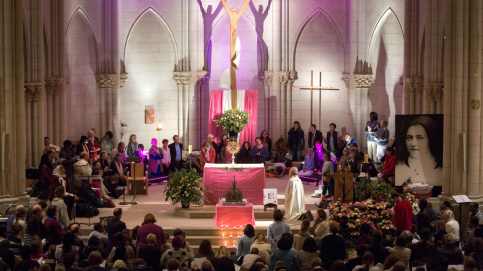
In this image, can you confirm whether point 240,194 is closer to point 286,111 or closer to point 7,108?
point 7,108

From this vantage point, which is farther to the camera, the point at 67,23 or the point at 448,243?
the point at 67,23

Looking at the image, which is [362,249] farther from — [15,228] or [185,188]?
[185,188]

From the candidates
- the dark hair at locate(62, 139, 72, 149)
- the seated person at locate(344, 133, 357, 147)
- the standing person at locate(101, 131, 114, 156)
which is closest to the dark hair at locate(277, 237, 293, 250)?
the dark hair at locate(62, 139, 72, 149)

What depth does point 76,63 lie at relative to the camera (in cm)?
2730

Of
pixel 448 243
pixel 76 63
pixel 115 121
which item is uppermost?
pixel 76 63

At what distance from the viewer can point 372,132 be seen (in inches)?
1043

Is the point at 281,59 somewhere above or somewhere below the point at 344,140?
above

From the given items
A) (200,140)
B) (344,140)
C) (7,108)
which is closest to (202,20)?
(200,140)

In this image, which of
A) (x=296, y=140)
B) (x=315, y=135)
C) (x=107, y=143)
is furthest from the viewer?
(x=296, y=140)

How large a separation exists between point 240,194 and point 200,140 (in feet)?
29.0

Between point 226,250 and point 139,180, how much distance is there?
9.34 meters

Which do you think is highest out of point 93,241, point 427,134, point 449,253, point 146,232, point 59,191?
point 427,134

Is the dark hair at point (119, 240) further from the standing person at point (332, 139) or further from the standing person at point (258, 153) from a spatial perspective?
the standing person at point (332, 139)

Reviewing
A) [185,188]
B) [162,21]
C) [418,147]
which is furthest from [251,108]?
[418,147]
